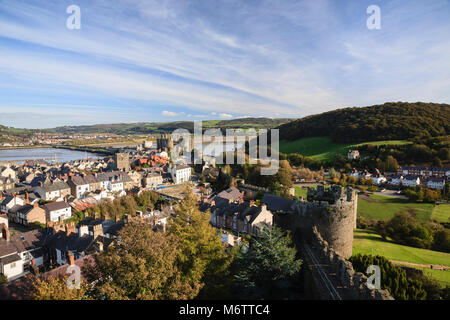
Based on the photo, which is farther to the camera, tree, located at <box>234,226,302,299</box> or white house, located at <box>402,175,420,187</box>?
white house, located at <box>402,175,420,187</box>

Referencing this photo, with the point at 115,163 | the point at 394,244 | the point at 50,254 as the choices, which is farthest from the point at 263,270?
the point at 115,163

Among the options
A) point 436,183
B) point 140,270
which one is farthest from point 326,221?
point 436,183

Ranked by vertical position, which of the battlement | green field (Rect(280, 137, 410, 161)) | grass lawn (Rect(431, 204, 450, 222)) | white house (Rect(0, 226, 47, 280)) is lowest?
grass lawn (Rect(431, 204, 450, 222))

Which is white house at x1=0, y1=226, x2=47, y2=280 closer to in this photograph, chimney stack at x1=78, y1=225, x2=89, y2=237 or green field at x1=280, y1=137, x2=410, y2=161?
chimney stack at x1=78, y1=225, x2=89, y2=237

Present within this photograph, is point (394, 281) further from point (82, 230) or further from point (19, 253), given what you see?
point (19, 253)

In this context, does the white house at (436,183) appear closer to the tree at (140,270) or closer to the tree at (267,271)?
the tree at (267,271)

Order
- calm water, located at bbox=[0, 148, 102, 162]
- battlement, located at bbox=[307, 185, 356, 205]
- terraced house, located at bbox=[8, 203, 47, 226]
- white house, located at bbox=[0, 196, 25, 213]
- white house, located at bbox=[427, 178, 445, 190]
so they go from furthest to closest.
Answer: calm water, located at bbox=[0, 148, 102, 162] < white house, located at bbox=[427, 178, 445, 190] < white house, located at bbox=[0, 196, 25, 213] < terraced house, located at bbox=[8, 203, 47, 226] < battlement, located at bbox=[307, 185, 356, 205]

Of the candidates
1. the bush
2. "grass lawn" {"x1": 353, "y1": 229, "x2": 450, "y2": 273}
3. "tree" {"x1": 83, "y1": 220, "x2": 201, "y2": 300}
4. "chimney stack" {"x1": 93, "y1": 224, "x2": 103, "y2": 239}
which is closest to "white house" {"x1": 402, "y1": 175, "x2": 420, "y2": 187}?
"grass lawn" {"x1": 353, "y1": 229, "x2": 450, "y2": 273}
